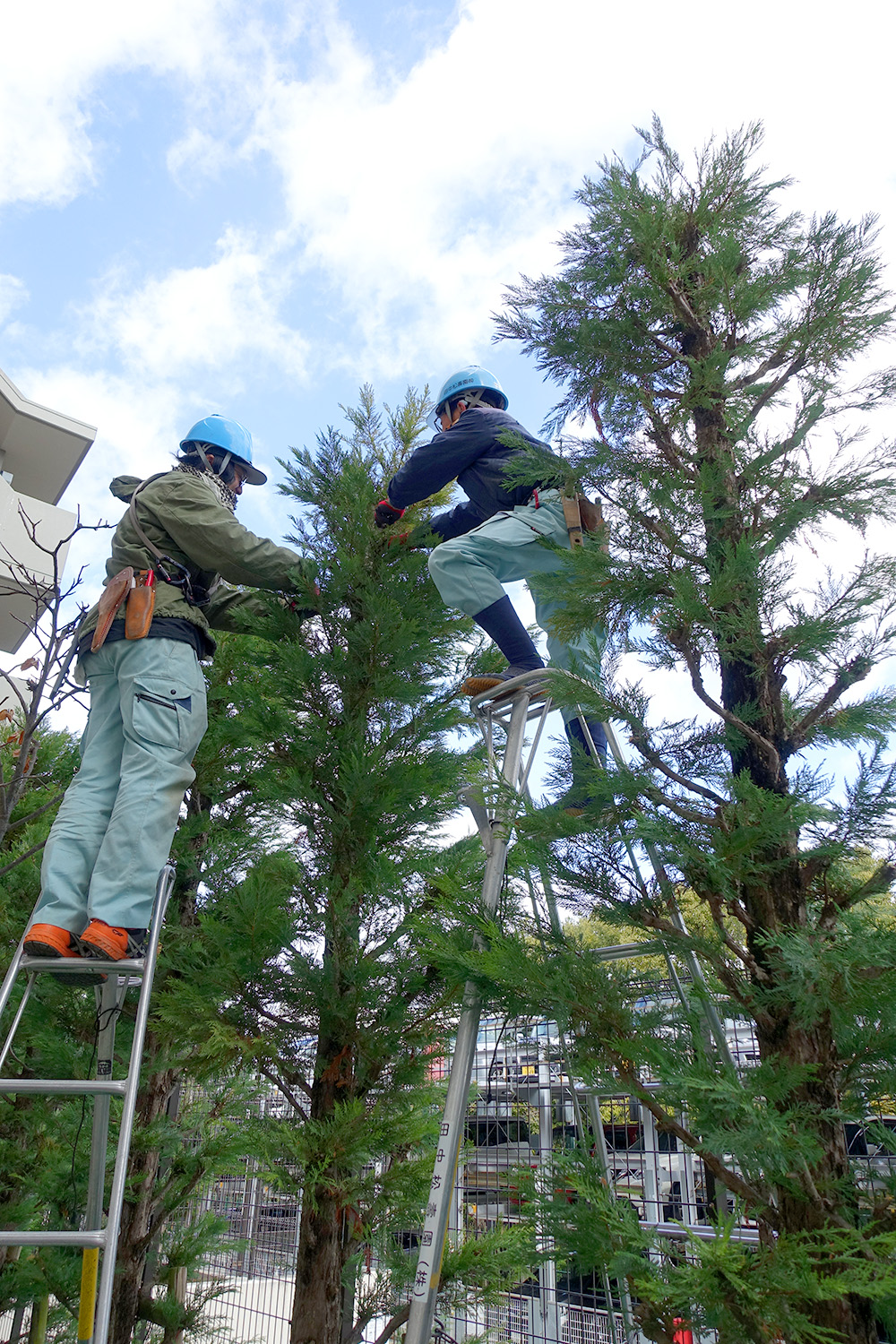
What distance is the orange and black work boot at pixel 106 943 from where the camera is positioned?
293 cm

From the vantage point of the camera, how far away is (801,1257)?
1.83 metres

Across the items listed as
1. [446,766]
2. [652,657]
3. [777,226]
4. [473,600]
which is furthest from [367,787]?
[777,226]

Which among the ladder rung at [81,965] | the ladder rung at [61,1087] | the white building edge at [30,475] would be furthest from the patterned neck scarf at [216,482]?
the white building edge at [30,475]

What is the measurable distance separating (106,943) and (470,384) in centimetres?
327

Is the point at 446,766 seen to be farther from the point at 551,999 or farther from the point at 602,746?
the point at 551,999

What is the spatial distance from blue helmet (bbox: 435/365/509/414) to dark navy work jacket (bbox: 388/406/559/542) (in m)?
0.37

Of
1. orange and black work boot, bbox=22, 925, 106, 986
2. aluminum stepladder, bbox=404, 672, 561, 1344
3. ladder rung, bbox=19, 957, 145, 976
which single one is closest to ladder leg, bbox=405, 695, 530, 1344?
aluminum stepladder, bbox=404, 672, 561, 1344

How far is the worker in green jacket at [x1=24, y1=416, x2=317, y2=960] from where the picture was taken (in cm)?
311

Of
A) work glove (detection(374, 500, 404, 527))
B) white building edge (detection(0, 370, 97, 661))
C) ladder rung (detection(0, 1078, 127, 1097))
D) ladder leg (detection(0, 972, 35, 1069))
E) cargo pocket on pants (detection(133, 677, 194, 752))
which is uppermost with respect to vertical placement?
white building edge (detection(0, 370, 97, 661))

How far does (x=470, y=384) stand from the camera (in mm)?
4613

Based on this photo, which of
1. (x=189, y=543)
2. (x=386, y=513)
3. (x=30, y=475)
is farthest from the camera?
(x=30, y=475)

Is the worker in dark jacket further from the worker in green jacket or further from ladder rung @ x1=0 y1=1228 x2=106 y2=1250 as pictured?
ladder rung @ x1=0 y1=1228 x2=106 y2=1250

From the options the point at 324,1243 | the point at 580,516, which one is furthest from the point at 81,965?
the point at 580,516

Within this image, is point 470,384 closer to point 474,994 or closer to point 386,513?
point 386,513
